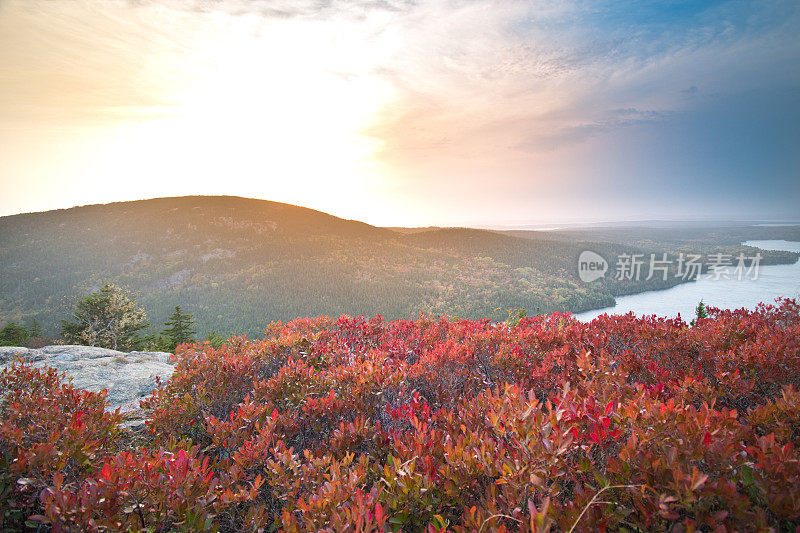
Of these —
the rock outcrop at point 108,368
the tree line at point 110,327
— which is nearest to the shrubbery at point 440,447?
the rock outcrop at point 108,368

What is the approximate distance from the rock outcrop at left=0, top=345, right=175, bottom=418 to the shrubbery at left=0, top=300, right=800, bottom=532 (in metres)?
1.65

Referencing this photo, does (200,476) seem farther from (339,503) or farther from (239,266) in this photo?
(239,266)

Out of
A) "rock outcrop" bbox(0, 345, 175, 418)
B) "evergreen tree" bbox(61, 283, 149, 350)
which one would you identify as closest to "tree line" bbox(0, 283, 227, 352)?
"evergreen tree" bbox(61, 283, 149, 350)

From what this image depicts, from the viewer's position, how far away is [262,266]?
61.3 meters

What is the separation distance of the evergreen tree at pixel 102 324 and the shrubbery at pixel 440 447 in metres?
28.0

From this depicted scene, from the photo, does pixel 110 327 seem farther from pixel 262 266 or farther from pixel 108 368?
pixel 262 266

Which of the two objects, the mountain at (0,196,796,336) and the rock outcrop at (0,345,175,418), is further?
the mountain at (0,196,796,336)

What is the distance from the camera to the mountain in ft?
158

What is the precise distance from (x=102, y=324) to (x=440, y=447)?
3379 cm

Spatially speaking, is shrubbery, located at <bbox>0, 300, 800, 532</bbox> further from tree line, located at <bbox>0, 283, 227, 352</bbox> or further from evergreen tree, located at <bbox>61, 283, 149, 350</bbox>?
evergreen tree, located at <bbox>61, 283, 149, 350</bbox>

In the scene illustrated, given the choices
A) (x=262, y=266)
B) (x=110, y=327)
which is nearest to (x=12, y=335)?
(x=110, y=327)

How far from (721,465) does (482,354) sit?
319 centimetres

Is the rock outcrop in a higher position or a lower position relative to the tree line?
higher

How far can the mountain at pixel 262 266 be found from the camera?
48.2 meters
